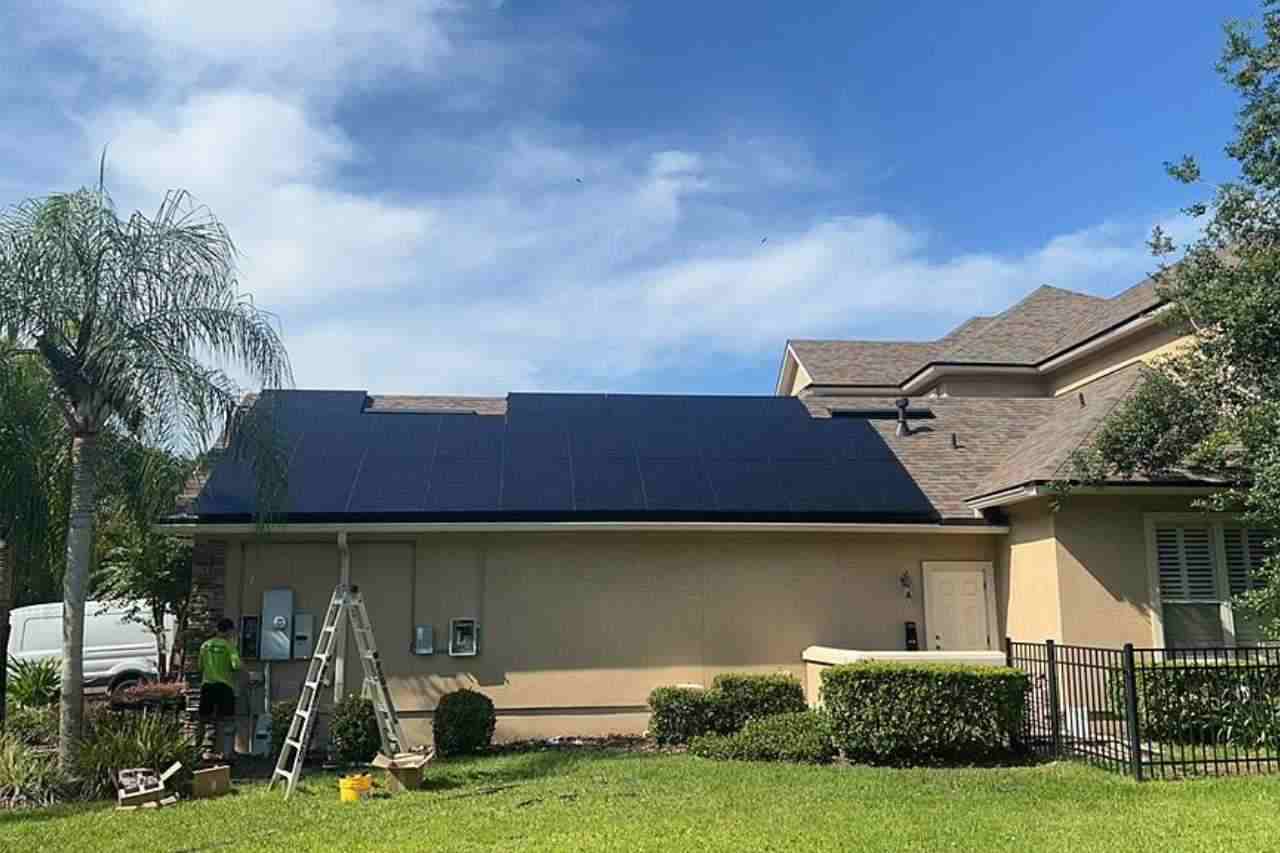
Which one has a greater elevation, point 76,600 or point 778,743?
point 76,600

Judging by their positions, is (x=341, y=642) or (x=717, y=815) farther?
(x=341, y=642)

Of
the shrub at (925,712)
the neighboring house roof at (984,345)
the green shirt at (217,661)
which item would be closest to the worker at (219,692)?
the green shirt at (217,661)

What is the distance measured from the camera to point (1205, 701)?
10.5m

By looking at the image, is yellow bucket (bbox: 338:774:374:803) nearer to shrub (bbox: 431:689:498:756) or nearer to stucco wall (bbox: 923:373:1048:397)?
shrub (bbox: 431:689:498:756)

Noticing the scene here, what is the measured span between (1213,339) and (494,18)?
9142mm

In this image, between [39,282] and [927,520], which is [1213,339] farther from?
[39,282]

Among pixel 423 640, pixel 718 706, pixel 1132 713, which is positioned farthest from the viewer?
pixel 423 640

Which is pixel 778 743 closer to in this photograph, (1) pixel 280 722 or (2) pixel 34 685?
(1) pixel 280 722

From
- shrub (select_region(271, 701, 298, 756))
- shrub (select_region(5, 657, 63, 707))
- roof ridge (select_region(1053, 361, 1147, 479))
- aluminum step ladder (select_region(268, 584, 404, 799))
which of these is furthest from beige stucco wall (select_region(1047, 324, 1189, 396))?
shrub (select_region(5, 657, 63, 707))

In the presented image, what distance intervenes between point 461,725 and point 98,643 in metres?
13.3

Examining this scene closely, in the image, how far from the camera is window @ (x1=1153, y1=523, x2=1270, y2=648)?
1270 centimetres

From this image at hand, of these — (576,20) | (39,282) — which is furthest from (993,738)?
(39,282)

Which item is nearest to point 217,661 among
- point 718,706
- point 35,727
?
point 35,727

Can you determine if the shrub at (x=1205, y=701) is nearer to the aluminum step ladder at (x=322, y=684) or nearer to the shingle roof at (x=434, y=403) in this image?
the aluminum step ladder at (x=322, y=684)
